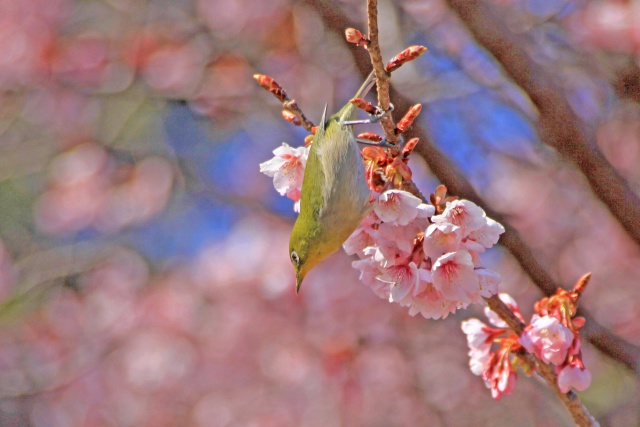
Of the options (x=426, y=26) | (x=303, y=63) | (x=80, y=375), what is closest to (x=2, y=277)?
(x=80, y=375)

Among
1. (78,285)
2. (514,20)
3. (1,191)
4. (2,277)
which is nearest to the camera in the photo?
(514,20)

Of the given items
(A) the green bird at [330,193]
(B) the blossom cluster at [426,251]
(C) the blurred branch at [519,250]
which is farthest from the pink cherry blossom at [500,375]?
(C) the blurred branch at [519,250]

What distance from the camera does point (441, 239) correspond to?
4.22ft

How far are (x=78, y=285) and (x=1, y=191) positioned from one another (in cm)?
120

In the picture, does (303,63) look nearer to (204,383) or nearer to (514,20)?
(514,20)

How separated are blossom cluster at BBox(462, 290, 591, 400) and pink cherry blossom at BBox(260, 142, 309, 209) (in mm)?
611

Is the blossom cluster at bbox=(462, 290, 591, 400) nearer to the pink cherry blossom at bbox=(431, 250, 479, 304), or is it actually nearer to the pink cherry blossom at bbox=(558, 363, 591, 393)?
the pink cherry blossom at bbox=(558, 363, 591, 393)

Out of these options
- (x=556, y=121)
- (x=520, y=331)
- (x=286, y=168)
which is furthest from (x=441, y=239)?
(x=556, y=121)

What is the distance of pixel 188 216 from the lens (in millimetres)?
5102

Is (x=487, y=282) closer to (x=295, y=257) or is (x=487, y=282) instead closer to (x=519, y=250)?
(x=295, y=257)

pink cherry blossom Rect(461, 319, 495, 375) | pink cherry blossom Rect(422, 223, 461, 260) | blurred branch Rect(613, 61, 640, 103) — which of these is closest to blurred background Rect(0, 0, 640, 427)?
blurred branch Rect(613, 61, 640, 103)

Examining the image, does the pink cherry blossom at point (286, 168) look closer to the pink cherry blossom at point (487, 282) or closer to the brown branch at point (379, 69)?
the brown branch at point (379, 69)

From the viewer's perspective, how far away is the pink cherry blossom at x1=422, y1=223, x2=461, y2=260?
127cm

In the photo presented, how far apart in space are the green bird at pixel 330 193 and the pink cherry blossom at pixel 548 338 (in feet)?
1.52
